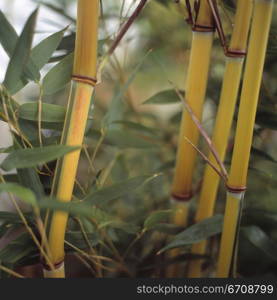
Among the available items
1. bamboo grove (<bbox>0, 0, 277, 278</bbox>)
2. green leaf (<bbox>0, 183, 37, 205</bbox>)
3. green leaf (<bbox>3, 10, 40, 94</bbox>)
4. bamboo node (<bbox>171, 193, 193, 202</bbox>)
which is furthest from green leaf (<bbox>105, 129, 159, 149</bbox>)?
green leaf (<bbox>0, 183, 37, 205</bbox>)

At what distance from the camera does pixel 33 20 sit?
467 mm

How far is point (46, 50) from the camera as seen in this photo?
605mm

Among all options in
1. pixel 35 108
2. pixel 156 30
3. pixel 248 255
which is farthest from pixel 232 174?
pixel 156 30

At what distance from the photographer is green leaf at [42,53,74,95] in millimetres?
608

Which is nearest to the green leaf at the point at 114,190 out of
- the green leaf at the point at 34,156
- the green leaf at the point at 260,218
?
the green leaf at the point at 34,156

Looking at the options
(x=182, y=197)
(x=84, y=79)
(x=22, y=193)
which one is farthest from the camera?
(x=182, y=197)

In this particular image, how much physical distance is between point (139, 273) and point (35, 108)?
462mm

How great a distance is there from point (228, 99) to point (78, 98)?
0.25 metres

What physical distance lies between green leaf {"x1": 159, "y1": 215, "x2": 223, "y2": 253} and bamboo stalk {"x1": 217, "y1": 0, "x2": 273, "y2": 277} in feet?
0.08

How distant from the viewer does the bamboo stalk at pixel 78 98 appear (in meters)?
0.53

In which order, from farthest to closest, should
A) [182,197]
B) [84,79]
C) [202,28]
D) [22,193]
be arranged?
[182,197] → [202,28] → [84,79] → [22,193]

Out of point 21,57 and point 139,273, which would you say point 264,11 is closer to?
point 21,57

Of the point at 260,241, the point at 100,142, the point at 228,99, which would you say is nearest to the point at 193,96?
the point at 228,99

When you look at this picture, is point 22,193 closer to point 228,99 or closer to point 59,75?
point 59,75
